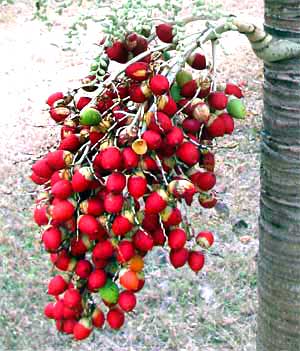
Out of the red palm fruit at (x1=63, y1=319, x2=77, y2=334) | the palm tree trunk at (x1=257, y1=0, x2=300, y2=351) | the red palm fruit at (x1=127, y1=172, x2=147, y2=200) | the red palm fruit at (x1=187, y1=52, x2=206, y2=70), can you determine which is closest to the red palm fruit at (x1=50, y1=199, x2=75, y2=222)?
the red palm fruit at (x1=127, y1=172, x2=147, y2=200)

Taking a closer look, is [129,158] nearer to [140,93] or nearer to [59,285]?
[140,93]

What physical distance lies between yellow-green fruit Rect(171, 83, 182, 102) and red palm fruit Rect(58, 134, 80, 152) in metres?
0.18

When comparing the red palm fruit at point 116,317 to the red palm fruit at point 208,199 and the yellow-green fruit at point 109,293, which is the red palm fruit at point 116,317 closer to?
the yellow-green fruit at point 109,293

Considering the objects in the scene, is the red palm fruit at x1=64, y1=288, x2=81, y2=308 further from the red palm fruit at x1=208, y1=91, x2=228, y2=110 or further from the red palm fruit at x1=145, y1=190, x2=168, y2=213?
the red palm fruit at x1=208, y1=91, x2=228, y2=110

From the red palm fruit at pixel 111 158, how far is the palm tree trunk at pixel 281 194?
0.39 metres

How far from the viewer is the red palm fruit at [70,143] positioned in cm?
123

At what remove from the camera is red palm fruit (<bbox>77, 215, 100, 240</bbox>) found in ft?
3.78

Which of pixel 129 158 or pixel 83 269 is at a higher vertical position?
pixel 129 158

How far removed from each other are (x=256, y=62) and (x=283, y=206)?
4.70 meters

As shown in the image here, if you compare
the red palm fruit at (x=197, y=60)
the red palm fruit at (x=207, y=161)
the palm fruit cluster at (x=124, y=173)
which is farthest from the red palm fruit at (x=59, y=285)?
the red palm fruit at (x=197, y=60)

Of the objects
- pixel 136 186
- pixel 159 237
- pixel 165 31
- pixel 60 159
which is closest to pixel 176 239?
pixel 159 237

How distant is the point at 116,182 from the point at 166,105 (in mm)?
149

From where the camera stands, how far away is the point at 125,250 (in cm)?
119

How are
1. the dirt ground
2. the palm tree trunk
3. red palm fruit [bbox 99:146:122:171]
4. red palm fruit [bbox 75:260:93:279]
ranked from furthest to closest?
the dirt ground, the palm tree trunk, red palm fruit [bbox 75:260:93:279], red palm fruit [bbox 99:146:122:171]
